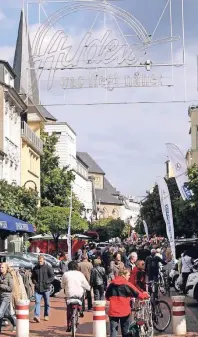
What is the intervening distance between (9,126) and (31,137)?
35.0 feet

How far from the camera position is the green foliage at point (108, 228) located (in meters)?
113

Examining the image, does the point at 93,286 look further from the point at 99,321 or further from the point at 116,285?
the point at 116,285

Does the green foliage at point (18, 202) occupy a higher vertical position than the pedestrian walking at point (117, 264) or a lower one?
higher

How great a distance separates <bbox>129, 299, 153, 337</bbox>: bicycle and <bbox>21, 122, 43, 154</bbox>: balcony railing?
44254 mm

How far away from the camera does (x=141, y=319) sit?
13977 millimetres

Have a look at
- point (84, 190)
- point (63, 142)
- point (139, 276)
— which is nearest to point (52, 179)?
point (63, 142)

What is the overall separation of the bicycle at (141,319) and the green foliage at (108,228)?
96.2 meters

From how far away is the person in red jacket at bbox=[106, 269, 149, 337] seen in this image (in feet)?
42.1

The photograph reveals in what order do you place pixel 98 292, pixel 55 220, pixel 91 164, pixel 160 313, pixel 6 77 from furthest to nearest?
pixel 91 164 → pixel 55 220 → pixel 6 77 → pixel 98 292 → pixel 160 313

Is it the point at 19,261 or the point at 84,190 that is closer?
the point at 19,261

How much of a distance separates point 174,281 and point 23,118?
33111 mm

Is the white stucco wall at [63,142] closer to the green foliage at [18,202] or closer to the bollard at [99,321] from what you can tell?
the green foliage at [18,202]

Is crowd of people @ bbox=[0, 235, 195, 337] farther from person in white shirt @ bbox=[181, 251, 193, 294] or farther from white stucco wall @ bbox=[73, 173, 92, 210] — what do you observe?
white stucco wall @ bbox=[73, 173, 92, 210]

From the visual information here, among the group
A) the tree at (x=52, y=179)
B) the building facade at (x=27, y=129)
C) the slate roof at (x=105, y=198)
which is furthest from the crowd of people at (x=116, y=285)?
the slate roof at (x=105, y=198)
